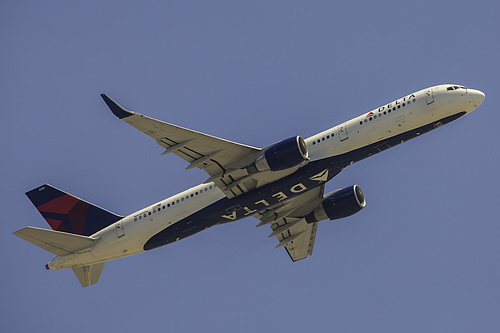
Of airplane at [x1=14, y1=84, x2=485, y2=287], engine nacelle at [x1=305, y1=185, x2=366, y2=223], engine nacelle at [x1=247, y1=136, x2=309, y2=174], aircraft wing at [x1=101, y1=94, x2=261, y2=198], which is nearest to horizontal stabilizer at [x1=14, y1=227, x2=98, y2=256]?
airplane at [x1=14, y1=84, x2=485, y2=287]

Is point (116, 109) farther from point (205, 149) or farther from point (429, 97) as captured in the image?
point (429, 97)

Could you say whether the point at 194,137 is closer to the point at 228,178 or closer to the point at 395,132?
the point at 228,178

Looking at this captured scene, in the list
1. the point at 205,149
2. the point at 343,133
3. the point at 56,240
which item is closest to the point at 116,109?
the point at 205,149

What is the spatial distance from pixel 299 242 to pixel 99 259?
16.6m

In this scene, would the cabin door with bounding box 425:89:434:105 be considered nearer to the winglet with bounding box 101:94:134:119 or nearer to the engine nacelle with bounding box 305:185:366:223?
the engine nacelle with bounding box 305:185:366:223

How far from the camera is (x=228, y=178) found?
5009 centimetres

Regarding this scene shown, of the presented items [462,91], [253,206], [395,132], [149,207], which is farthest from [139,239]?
[462,91]

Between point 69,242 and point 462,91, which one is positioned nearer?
point 462,91

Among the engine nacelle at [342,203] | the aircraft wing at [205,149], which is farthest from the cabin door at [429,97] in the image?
the aircraft wing at [205,149]

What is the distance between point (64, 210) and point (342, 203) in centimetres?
2181

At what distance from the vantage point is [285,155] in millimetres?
47188

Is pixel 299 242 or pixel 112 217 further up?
pixel 112 217

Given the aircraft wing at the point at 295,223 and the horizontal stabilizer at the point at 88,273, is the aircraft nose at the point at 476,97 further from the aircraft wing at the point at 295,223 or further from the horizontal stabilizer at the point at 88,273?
the horizontal stabilizer at the point at 88,273

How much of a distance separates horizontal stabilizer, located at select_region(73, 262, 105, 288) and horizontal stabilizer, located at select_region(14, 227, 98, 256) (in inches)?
96.9
